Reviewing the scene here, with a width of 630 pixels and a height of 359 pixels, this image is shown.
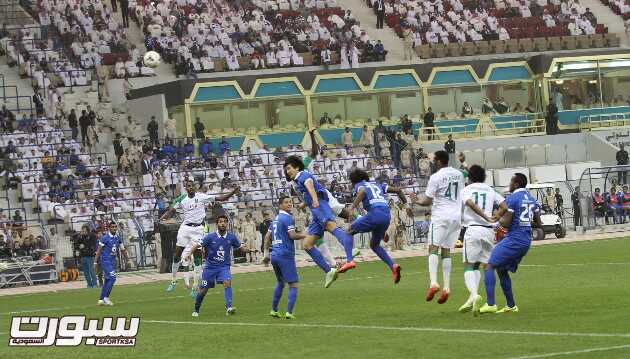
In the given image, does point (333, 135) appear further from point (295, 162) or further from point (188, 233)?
point (295, 162)

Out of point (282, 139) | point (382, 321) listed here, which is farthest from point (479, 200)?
point (282, 139)

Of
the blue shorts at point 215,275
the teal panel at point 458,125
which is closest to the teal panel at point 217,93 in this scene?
the teal panel at point 458,125

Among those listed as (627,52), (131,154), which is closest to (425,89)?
(627,52)

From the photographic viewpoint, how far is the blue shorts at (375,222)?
75.4 ft

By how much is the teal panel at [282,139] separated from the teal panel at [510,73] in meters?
10.7

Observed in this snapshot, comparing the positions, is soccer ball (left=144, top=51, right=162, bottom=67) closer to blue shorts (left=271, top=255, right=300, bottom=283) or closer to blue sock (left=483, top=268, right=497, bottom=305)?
blue shorts (left=271, top=255, right=300, bottom=283)

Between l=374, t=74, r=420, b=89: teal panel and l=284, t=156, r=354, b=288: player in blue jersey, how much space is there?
3904 cm

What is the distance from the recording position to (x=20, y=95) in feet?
184

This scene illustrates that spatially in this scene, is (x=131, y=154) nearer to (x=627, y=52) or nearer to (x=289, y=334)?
(x=627, y=52)

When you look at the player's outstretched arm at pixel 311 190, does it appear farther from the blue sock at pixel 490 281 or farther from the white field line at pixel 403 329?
the blue sock at pixel 490 281

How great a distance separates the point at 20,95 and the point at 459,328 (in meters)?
40.0

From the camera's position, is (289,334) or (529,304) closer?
(289,334)

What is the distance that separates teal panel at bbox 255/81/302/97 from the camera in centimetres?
6003

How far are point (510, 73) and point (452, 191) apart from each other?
146 feet
